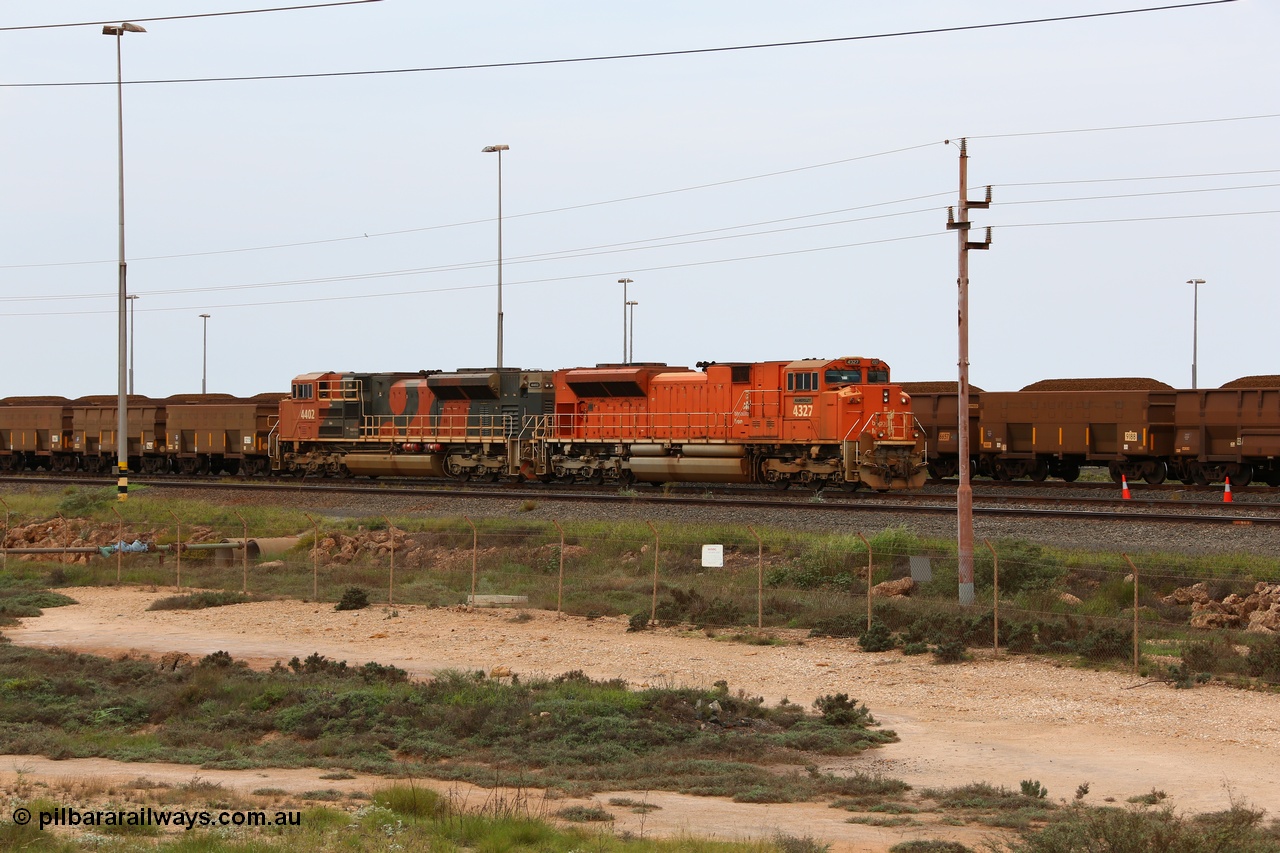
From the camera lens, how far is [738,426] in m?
37.5

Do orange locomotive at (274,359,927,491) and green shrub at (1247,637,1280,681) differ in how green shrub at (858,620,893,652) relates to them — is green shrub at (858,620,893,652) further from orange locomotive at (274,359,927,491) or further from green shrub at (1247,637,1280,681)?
orange locomotive at (274,359,927,491)

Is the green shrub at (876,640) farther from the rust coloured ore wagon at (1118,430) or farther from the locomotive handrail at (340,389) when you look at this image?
the locomotive handrail at (340,389)

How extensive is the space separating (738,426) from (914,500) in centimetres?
601

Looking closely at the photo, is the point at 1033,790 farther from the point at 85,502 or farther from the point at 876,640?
the point at 85,502

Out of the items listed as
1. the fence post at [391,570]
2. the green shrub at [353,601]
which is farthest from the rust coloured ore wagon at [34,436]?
the green shrub at [353,601]

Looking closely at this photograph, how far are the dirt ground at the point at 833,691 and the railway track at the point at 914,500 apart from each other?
9.37 meters

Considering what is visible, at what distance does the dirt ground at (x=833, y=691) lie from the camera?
1174 centimetres

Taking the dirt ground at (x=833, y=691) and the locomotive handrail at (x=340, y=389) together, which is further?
the locomotive handrail at (x=340, y=389)

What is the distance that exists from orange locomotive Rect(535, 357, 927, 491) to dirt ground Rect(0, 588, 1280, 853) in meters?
14.4

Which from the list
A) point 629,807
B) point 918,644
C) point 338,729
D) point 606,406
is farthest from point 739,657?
point 606,406

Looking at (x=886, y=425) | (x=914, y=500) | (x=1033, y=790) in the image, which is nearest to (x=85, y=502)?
(x=886, y=425)

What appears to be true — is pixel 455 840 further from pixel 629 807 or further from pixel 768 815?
pixel 768 815

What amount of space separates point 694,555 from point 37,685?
13188mm

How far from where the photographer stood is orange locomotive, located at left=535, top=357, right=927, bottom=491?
116 ft
